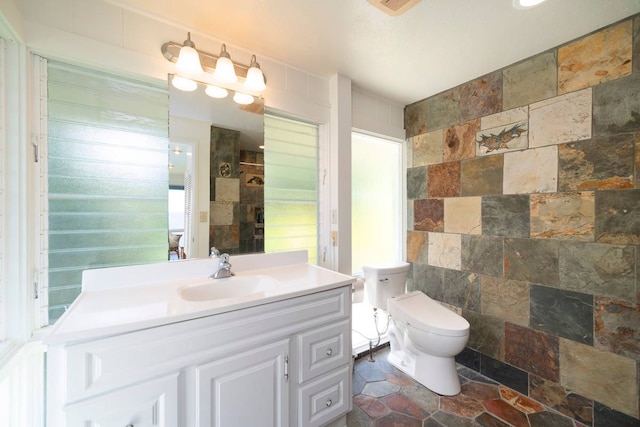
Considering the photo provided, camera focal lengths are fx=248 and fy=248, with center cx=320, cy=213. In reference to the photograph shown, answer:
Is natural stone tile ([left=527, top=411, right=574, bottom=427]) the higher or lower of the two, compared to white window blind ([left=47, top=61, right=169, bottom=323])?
lower

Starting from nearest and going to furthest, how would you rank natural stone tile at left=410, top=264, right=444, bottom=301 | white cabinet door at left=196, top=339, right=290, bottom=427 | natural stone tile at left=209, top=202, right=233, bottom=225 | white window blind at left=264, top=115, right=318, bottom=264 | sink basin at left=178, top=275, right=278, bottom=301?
1. white cabinet door at left=196, top=339, right=290, bottom=427
2. sink basin at left=178, top=275, right=278, bottom=301
3. natural stone tile at left=209, top=202, right=233, bottom=225
4. white window blind at left=264, top=115, right=318, bottom=264
5. natural stone tile at left=410, top=264, right=444, bottom=301

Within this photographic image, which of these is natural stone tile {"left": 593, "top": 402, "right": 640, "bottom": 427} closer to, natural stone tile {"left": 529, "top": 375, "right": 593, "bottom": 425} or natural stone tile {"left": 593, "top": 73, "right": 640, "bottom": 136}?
natural stone tile {"left": 529, "top": 375, "right": 593, "bottom": 425}

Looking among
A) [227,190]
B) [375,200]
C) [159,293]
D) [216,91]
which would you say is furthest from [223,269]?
[375,200]

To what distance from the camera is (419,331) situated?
1.68 metres

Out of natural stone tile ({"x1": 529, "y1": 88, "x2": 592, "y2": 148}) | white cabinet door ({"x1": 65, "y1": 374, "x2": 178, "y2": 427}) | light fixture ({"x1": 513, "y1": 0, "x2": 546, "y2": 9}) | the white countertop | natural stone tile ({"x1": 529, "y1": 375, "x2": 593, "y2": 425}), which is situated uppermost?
light fixture ({"x1": 513, "y1": 0, "x2": 546, "y2": 9})

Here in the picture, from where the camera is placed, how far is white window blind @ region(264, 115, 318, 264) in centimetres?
171

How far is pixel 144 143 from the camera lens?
130 cm

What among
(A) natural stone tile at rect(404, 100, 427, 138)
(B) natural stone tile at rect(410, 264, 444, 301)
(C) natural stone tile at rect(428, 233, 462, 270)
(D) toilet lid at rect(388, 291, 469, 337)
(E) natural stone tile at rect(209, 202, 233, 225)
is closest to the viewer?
(E) natural stone tile at rect(209, 202, 233, 225)

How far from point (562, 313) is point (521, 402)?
0.63 meters

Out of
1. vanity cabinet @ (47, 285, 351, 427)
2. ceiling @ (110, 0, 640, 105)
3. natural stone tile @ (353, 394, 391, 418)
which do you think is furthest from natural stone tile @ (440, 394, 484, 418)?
ceiling @ (110, 0, 640, 105)

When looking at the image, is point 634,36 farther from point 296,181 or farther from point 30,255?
point 30,255

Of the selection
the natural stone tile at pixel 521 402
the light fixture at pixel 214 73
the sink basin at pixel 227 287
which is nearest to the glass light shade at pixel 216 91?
the light fixture at pixel 214 73

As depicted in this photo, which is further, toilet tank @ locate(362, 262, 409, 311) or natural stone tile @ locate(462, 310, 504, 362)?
toilet tank @ locate(362, 262, 409, 311)

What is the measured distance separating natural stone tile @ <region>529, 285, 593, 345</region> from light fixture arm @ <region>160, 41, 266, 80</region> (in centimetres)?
231
